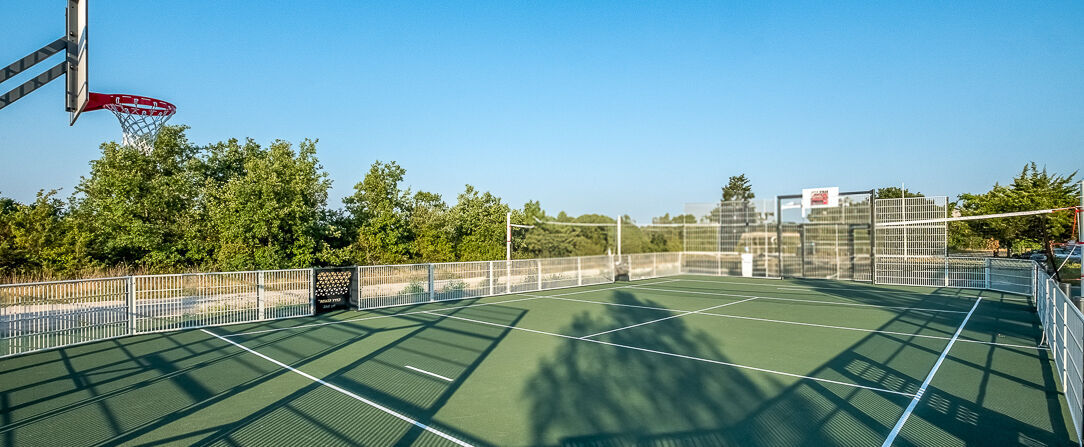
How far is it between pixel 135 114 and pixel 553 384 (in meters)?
29.5

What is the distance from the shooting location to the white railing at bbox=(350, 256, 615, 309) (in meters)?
16.7

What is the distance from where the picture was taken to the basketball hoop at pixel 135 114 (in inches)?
1049

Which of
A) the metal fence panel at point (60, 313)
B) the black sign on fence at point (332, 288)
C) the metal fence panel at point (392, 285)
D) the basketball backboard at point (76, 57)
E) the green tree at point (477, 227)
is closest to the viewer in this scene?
the basketball backboard at point (76, 57)

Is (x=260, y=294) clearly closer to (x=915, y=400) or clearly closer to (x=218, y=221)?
(x=218, y=221)

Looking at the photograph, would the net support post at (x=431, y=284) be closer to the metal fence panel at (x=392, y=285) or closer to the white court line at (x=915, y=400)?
the metal fence panel at (x=392, y=285)

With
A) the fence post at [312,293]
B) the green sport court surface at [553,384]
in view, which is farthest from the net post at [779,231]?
the fence post at [312,293]

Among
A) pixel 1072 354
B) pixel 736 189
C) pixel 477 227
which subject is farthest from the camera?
pixel 736 189

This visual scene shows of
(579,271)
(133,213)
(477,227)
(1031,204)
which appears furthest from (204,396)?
(1031,204)

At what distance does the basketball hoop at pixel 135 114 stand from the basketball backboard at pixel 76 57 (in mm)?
23692

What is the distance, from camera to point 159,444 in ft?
18.9

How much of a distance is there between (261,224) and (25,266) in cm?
755

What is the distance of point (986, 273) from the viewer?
852 inches

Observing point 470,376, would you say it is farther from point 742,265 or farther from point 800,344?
point 742,265

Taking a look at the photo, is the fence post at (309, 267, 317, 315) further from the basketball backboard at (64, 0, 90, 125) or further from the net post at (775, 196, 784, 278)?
the net post at (775, 196, 784, 278)
